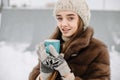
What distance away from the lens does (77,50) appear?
0.98 metres

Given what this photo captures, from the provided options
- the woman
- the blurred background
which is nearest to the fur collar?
the woman


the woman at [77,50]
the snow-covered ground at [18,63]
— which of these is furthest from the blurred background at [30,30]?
the woman at [77,50]

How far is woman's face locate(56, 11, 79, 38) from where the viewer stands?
3.27 feet

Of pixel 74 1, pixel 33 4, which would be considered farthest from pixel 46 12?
pixel 74 1

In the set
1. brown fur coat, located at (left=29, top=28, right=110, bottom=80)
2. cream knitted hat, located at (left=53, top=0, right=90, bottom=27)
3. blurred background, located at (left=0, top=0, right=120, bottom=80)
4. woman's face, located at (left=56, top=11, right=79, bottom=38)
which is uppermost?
cream knitted hat, located at (left=53, top=0, right=90, bottom=27)

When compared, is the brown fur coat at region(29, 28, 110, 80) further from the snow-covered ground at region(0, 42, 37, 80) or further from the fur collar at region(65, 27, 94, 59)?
the snow-covered ground at region(0, 42, 37, 80)

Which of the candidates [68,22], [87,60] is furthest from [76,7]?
[87,60]

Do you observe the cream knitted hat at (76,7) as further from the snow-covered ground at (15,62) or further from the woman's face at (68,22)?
the snow-covered ground at (15,62)

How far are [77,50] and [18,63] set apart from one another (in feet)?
4.42

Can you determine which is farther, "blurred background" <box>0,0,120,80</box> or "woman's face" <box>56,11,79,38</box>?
"blurred background" <box>0,0,120,80</box>

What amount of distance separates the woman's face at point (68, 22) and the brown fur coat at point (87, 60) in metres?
0.04

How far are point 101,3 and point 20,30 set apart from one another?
78cm

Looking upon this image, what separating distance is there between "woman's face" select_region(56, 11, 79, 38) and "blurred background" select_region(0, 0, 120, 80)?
4.26 ft

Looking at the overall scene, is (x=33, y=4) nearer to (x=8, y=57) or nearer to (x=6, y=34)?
(x=6, y=34)
